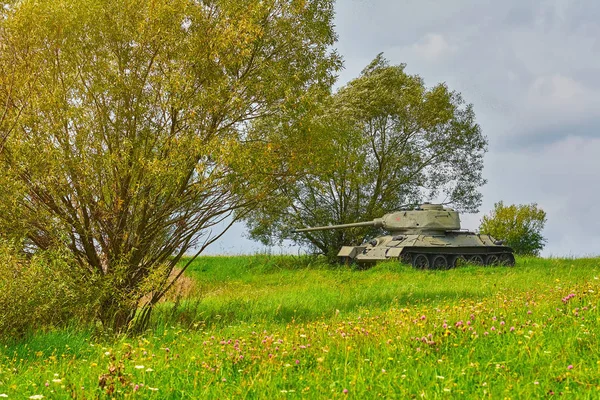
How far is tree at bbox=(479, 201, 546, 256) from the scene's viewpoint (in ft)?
113

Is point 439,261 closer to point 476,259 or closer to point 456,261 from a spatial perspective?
point 456,261

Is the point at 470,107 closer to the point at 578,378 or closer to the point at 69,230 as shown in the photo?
the point at 69,230

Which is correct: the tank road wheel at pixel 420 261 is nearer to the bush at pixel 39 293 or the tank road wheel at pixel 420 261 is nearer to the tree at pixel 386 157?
the tree at pixel 386 157

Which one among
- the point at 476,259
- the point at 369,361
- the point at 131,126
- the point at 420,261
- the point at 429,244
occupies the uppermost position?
the point at 131,126

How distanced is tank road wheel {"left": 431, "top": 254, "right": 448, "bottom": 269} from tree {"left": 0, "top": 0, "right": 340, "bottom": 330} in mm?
12246

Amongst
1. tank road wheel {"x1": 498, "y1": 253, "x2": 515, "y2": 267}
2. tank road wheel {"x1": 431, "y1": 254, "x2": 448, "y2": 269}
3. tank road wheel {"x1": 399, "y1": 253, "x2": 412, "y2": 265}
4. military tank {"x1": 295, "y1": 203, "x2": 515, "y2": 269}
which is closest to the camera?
tank road wheel {"x1": 399, "y1": 253, "x2": 412, "y2": 265}

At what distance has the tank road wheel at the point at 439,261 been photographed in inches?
916

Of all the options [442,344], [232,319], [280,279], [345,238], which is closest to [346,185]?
[345,238]

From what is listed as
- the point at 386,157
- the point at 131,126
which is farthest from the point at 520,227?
the point at 131,126

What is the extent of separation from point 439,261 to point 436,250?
1.80 ft

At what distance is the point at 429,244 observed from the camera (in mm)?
23078

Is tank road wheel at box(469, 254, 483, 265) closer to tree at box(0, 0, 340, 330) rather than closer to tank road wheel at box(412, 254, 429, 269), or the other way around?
tank road wheel at box(412, 254, 429, 269)

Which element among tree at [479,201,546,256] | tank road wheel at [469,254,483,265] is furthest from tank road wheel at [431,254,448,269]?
tree at [479,201,546,256]

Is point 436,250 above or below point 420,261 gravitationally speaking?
above
